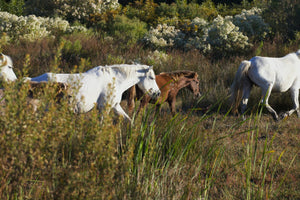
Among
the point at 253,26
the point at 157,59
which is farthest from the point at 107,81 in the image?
the point at 253,26

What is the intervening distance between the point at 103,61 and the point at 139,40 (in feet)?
11.4

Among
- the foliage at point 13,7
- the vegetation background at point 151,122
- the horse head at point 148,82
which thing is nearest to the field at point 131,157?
the vegetation background at point 151,122

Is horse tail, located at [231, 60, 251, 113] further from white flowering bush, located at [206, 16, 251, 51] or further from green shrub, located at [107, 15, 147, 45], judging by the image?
green shrub, located at [107, 15, 147, 45]

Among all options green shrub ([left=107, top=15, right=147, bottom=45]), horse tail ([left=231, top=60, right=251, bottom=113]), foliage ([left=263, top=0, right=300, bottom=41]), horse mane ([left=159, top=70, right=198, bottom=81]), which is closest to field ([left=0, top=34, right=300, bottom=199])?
horse tail ([left=231, top=60, right=251, bottom=113])

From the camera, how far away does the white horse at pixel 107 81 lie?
4.42m

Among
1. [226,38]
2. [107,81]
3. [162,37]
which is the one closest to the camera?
[107,81]

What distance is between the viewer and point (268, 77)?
6.30 m

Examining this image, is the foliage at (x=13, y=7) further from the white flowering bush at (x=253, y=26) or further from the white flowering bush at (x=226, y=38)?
the white flowering bush at (x=253, y=26)

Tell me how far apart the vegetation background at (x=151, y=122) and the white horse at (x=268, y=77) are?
0.32 m

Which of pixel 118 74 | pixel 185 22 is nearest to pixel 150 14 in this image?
pixel 185 22

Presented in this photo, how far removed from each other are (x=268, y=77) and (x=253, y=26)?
269 inches

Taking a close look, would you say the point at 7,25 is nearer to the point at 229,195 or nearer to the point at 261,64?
the point at 261,64

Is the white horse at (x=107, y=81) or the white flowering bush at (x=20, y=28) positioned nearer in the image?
the white horse at (x=107, y=81)

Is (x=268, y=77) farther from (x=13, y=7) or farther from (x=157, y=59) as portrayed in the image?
(x=13, y=7)
